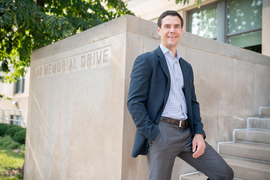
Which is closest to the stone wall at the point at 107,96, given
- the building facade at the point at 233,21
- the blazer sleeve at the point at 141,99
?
the blazer sleeve at the point at 141,99

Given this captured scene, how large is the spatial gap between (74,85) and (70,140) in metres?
0.96

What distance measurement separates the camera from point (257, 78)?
5.66m

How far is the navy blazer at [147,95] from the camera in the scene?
2299 millimetres

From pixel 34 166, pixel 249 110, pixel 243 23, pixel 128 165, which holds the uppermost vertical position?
pixel 243 23

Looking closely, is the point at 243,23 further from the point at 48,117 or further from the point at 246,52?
the point at 48,117

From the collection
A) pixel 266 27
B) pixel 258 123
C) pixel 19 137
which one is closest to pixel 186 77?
pixel 258 123

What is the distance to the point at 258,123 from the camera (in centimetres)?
515

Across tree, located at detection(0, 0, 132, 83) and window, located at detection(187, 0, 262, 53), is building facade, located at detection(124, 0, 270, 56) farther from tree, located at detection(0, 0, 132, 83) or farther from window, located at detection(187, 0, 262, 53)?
tree, located at detection(0, 0, 132, 83)

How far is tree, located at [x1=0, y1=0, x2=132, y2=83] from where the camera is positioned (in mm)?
5219

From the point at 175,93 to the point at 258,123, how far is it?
332 cm

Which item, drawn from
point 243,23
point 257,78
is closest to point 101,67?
point 257,78

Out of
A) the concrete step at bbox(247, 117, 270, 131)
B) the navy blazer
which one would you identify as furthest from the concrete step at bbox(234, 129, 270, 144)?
the navy blazer

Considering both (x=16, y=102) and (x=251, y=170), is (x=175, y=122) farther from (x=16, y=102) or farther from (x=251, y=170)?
(x=16, y=102)

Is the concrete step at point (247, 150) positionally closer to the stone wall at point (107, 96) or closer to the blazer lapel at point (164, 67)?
the stone wall at point (107, 96)
